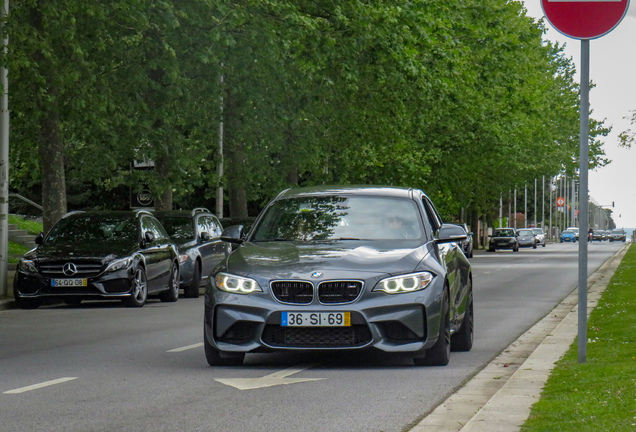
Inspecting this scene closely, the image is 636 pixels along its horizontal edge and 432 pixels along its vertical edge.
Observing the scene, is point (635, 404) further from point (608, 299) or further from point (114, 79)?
point (114, 79)

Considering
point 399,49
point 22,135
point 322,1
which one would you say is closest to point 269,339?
point 322,1

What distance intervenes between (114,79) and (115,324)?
1214 cm

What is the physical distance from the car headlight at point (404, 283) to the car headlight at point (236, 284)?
0.99 meters

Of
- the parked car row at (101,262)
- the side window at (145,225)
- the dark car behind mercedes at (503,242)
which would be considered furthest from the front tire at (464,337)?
the dark car behind mercedes at (503,242)

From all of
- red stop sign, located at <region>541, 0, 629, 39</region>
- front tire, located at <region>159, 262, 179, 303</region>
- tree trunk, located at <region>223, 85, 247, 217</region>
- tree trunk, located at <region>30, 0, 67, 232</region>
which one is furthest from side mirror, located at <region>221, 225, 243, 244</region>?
tree trunk, located at <region>223, 85, 247, 217</region>

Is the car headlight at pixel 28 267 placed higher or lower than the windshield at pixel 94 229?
lower

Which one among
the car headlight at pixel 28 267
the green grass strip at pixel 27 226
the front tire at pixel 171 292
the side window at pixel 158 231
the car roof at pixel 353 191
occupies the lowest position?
the front tire at pixel 171 292

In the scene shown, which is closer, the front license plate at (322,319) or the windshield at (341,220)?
the front license plate at (322,319)

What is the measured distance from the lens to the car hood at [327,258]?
10531mm

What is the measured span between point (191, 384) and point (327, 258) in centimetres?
161

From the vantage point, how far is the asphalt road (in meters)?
8.02

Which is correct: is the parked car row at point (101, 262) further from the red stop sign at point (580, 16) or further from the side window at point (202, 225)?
the red stop sign at point (580, 16)

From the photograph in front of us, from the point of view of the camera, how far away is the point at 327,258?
10.7 m

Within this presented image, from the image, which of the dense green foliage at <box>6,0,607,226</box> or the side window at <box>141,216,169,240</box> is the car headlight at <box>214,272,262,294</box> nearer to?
the dense green foliage at <box>6,0,607,226</box>
